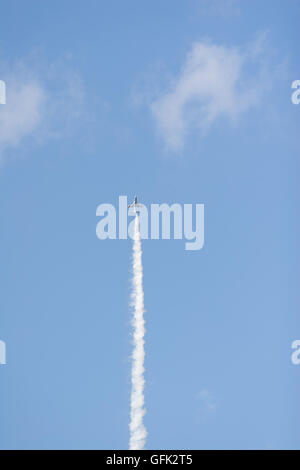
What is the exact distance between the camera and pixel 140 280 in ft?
527

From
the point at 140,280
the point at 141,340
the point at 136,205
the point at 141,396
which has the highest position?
the point at 136,205

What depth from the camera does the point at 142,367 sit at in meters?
157
